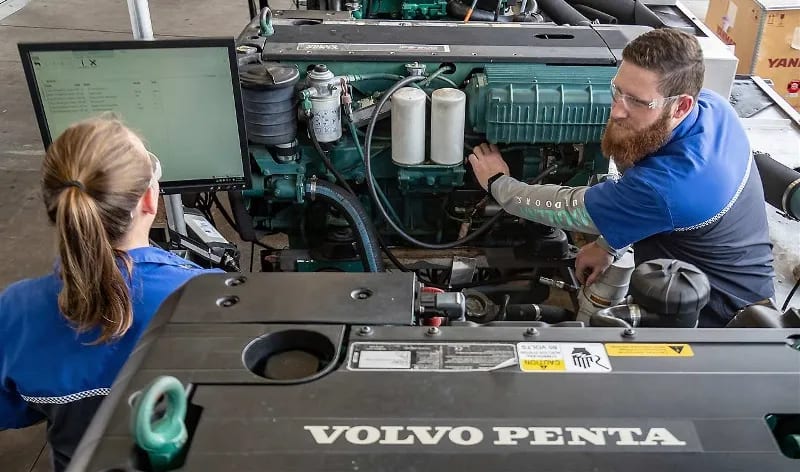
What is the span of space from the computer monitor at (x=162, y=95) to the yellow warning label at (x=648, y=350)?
129 cm

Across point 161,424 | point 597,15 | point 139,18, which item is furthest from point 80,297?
point 597,15

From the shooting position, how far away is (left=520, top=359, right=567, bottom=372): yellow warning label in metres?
0.74

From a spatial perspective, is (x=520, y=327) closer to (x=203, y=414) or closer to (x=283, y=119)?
(x=203, y=414)

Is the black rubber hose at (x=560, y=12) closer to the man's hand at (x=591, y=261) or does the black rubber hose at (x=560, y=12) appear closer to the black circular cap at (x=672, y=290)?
Answer: the man's hand at (x=591, y=261)

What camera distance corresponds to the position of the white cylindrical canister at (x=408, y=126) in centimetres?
204

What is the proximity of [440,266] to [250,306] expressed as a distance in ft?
5.25

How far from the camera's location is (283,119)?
205 cm

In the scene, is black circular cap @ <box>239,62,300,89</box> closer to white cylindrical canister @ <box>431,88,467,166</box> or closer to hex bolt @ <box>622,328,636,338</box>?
white cylindrical canister @ <box>431,88,467,166</box>

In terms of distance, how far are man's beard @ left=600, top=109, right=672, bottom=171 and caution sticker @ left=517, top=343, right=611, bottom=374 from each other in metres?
1.22

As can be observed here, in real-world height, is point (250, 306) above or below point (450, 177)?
above

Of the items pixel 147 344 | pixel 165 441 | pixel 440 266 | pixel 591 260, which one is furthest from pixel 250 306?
pixel 440 266

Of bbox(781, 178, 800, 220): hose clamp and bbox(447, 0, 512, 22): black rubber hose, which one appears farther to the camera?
bbox(447, 0, 512, 22): black rubber hose

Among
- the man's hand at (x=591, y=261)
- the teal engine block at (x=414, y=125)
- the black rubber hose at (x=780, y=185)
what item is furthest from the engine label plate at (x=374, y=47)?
the black rubber hose at (x=780, y=185)

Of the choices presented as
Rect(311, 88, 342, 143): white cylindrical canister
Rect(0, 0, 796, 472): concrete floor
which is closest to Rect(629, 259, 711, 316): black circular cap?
Rect(311, 88, 342, 143): white cylindrical canister
